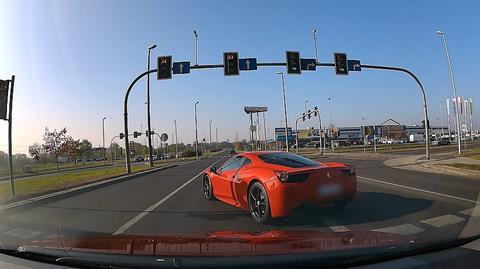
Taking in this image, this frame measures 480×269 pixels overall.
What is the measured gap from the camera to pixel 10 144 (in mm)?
14867

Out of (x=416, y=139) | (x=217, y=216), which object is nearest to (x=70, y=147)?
(x=217, y=216)

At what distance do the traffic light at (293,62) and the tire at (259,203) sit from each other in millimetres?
17467

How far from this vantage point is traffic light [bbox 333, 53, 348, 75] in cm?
2609

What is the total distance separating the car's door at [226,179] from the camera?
9.97 meters

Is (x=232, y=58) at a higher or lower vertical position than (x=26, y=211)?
higher

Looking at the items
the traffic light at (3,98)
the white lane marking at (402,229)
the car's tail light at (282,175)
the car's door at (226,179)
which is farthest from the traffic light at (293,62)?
the white lane marking at (402,229)

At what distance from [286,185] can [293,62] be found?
728 inches

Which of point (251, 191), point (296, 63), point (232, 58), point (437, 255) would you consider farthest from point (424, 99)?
point (437, 255)

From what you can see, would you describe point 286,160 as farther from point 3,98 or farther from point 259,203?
point 3,98

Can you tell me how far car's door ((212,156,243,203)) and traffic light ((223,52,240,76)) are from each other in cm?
1428

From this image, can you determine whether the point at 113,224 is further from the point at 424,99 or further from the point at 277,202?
the point at 424,99

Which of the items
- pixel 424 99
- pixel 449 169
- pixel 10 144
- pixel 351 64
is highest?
pixel 351 64

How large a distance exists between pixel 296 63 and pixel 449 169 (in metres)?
9.83

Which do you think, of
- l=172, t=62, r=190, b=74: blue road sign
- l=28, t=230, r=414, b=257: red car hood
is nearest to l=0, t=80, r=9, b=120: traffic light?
l=172, t=62, r=190, b=74: blue road sign
